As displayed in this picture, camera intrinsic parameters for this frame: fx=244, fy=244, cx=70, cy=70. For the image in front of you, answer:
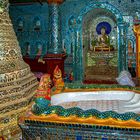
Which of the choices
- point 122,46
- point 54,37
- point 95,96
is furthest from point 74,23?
point 95,96

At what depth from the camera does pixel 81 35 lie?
34.7ft

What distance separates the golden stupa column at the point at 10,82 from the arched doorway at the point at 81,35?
737cm

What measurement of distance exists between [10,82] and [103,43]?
350 inches

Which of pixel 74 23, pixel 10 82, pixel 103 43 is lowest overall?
pixel 10 82

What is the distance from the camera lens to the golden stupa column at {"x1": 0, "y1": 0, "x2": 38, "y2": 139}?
2.77 metres

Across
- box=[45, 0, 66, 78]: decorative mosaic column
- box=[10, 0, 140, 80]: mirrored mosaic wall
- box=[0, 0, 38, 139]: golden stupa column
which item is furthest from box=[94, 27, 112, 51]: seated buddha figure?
box=[0, 0, 38, 139]: golden stupa column

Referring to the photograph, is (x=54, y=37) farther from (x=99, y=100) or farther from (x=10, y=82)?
(x=10, y=82)

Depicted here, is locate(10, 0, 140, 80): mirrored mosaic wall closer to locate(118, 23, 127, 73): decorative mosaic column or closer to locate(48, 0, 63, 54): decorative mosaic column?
locate(118, 23, 127, 73): decorative mosaic column

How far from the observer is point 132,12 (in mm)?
10094

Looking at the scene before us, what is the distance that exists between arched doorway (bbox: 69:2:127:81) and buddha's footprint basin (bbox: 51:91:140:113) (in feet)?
22.4

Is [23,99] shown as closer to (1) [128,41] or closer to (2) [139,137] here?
(2) [139,137]

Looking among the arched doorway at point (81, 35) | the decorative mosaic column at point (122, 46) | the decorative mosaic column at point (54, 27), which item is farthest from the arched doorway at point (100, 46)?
the decorative mosaic column at point (54, 27)

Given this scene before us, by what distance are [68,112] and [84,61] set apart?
8.49 meters

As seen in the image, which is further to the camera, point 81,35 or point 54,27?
point 81,35
